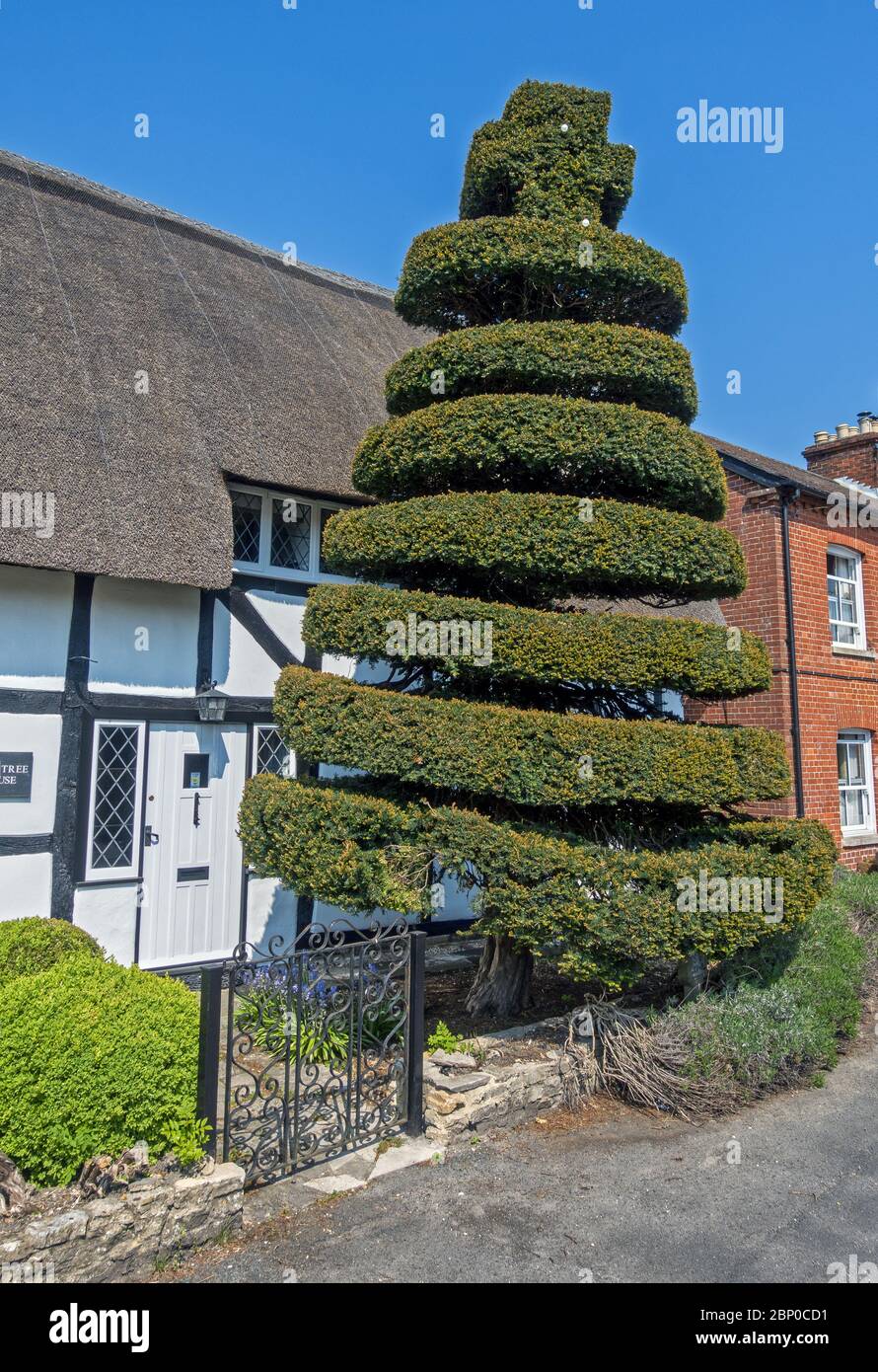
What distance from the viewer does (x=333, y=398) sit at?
32.4ft

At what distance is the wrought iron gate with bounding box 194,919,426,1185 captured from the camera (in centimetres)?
450

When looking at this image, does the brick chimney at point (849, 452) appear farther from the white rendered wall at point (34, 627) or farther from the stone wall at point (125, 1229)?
the stone wall at point (125, 1229)

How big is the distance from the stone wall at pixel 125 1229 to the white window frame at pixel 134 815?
3.93 m

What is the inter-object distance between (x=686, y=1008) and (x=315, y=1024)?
256 cm

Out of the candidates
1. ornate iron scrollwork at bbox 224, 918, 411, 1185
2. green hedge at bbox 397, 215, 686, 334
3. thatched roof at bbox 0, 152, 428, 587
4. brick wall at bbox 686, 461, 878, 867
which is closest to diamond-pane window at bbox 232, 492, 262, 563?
thatched roof at bbox 0, 152, 428, 587

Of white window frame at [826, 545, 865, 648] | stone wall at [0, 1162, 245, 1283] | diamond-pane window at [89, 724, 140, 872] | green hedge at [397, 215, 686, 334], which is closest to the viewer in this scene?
stone wall at [0, 1162, 245, 1283]

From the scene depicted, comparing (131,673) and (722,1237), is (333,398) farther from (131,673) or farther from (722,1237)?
(722,1237)

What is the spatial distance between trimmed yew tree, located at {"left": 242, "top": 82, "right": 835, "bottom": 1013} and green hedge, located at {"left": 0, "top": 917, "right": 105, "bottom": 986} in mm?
1349

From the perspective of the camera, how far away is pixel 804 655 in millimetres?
12078

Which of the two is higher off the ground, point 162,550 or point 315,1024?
point 162,550

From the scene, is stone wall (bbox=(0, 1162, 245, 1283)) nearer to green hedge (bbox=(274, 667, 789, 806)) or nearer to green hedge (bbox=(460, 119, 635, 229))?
green hedge (bbox=(274, 667, 789, 806))

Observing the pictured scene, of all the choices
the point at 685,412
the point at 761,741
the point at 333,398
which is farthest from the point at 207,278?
the point at 761,741

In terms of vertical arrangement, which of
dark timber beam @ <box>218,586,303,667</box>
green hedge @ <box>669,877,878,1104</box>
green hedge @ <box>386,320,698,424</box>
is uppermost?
green hedge @ <box>386,320,698,424</box>

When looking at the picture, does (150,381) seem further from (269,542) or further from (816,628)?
(816,628)
